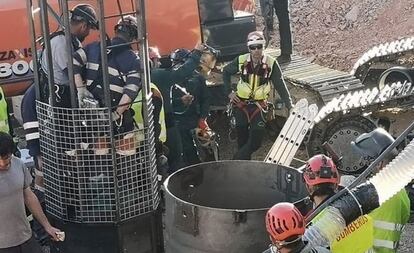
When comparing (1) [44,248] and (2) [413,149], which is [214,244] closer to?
(2) [413,149]

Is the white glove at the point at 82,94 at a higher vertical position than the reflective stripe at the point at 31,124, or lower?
higher

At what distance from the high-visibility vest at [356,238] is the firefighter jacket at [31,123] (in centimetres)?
319

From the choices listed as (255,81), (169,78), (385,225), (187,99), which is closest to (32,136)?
(169,78)

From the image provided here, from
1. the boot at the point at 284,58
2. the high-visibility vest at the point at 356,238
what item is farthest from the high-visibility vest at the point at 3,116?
the boot at the point at 284,58

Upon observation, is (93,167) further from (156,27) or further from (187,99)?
(156,27)

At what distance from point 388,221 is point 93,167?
7.29 ft

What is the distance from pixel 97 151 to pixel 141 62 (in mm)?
751

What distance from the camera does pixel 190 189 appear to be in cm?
582

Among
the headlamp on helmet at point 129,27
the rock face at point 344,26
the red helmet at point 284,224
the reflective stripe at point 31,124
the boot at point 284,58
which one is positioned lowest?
the rock face at point 344,26

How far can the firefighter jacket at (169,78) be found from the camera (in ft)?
25.7

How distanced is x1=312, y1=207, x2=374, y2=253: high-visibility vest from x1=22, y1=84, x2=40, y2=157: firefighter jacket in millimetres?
3193

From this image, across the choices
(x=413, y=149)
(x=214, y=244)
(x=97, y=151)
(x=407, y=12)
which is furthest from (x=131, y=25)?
(x=407, y=12)

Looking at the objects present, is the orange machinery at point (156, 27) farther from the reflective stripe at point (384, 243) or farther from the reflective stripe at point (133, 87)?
the reflective stripe at point (384, 243)

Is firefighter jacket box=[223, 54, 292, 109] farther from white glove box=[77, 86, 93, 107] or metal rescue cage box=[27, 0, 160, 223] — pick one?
white glove box=[77, 86, 93, 107]
